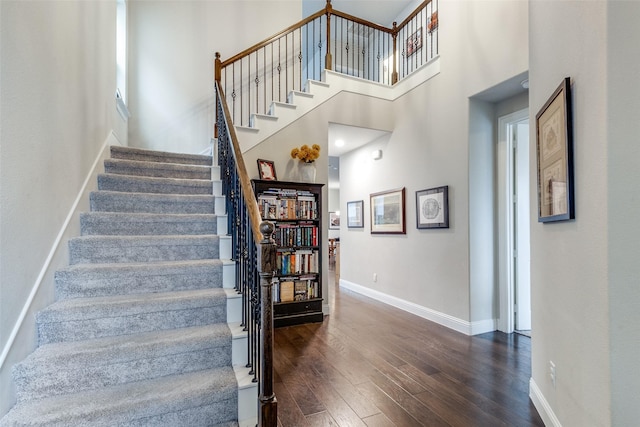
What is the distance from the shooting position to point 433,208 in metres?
3.77

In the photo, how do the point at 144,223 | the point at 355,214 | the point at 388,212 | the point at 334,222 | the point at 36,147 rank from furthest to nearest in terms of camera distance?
the point at 334,222
the point at 355,214
the point at 388,212
the point at 144,223
the point at 36,147

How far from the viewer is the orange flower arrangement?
384 cm

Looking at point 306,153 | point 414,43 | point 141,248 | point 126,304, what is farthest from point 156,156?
point 414,43

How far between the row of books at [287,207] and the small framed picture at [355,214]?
166 centimetres

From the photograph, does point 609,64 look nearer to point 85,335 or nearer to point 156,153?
point 85,335

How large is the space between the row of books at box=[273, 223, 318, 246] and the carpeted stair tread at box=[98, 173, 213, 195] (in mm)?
980

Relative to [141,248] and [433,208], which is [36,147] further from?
[433,208]

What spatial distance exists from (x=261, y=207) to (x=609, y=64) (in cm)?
310

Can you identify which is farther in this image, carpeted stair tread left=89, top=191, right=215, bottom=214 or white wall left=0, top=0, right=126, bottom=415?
carpeted stair tread left=89, top=191, right=215, bottom=214

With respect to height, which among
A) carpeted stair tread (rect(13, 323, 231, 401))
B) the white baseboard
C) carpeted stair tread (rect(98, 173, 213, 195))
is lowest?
the white baseboard

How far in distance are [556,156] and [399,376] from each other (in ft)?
6.17

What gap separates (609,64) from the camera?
121cm

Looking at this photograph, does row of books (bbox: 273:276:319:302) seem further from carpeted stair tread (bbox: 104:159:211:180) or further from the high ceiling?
the high ceiling

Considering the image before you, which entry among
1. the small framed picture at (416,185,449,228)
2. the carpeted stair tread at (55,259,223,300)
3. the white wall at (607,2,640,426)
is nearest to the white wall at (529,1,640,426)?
the white wall at (607,2,640,426)
